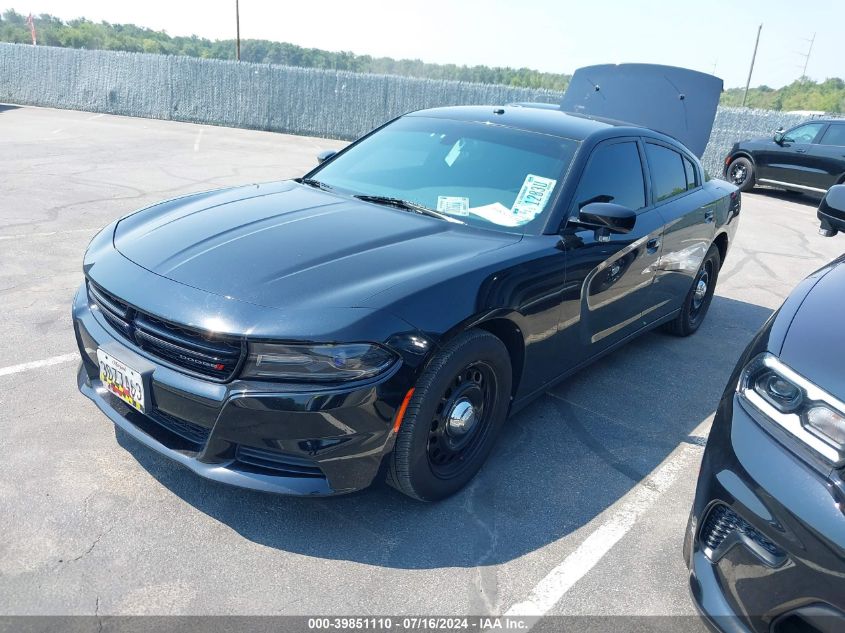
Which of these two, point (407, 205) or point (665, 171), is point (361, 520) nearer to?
point (407, 205)

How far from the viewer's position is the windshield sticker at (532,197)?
3482 mm

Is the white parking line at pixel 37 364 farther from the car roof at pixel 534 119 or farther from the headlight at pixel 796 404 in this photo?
the headlight at pixel 796 404

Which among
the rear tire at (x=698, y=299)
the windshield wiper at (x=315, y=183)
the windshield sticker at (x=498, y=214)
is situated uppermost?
the windshield sticker at (x=498, y=214)

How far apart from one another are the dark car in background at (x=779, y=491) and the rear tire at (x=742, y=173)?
45.2 ft

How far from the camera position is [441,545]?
276cm

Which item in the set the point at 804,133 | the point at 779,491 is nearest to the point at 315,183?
the point at 779,491

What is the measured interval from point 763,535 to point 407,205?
230 cm

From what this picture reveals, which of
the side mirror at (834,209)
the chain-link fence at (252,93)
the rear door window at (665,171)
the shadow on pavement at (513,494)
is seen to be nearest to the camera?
the shadow on pavement at (513,494)

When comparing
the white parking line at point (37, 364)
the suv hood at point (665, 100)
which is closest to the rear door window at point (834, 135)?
the suv hood at point (665, 100)

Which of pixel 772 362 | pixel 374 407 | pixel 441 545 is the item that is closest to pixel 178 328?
pixel 374 407

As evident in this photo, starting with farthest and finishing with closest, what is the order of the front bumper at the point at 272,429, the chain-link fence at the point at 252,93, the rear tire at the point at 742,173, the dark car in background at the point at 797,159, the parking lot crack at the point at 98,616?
the chain-link fence at the point at 252,93, the rear tire at the point at 742,173, the dark car in background at the point at 797,159, the front bumper at the point at 272,429, the parking lot crack at the point at 98,616

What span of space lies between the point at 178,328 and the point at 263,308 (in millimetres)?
338

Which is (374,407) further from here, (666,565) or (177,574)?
(666,565)

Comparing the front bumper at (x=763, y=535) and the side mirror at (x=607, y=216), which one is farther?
the side mirror at (x=607, y=216)
